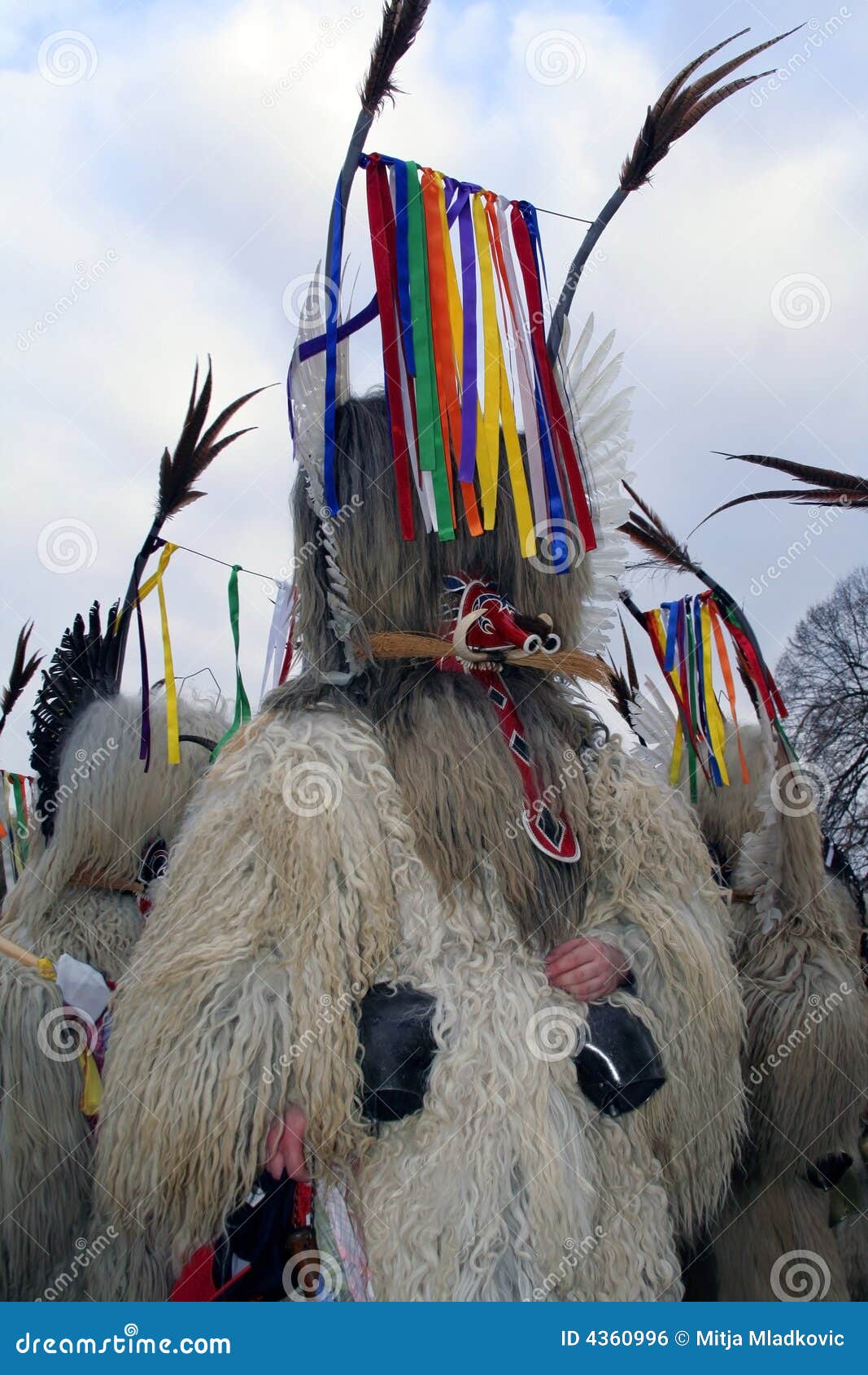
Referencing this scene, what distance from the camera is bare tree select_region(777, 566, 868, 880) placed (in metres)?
4.02

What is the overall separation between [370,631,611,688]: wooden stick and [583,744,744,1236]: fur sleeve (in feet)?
0.65

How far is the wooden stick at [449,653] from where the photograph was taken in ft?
6.59

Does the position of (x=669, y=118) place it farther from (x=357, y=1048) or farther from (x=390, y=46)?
(x=357, y=1048)

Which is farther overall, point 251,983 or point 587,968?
point 587,968

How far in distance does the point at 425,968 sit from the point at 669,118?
1642 mm

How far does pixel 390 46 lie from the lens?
1850 millimetres

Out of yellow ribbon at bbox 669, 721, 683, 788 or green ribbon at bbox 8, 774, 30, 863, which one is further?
green ribbon at bbox 8, 774, 30, 863

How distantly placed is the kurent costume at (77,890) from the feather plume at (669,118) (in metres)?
1.21

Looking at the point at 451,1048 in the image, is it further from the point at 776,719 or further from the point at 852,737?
the point at 852,737

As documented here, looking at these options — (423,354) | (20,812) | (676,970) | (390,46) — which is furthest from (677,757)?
(20,812)

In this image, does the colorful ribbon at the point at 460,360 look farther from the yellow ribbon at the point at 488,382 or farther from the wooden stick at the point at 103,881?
the wooden stick at the point at 103,881

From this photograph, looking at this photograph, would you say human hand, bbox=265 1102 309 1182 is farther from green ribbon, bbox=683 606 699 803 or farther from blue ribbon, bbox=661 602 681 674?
blue ribbon, bbox=661 602 681 674

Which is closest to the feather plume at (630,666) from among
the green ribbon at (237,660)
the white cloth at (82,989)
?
the green ribbon at (237,660)

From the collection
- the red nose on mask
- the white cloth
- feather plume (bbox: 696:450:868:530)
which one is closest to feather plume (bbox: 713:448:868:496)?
feather plume (bbox: 696:450:868:530)
